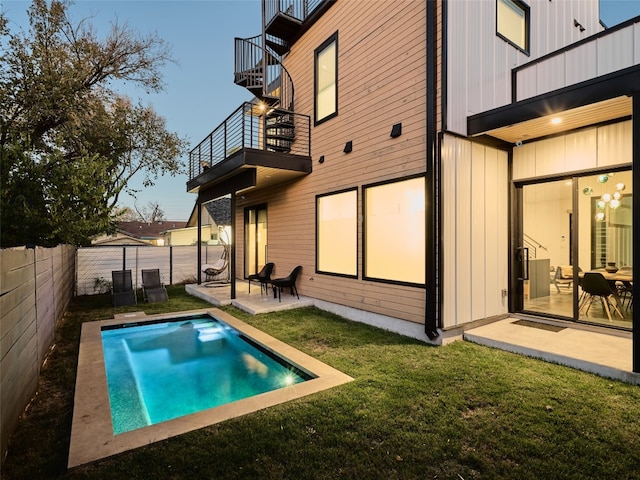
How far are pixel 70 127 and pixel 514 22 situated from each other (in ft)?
39.0

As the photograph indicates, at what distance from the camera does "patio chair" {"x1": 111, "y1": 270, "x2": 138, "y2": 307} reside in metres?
8.45

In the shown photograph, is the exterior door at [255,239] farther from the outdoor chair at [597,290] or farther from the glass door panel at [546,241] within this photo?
the outdoor chair at [597,290]

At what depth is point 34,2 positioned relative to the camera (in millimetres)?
9578

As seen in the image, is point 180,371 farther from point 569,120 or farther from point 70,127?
point 70,127

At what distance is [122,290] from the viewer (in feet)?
29.1

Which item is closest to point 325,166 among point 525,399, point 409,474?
point 525,399

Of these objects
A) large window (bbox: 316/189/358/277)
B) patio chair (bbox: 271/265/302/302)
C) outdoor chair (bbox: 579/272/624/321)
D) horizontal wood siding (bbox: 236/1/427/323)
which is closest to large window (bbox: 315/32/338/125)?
horizontal wood siding (bbox: 236/1/427/323)

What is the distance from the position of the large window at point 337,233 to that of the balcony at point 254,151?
1.21 metres

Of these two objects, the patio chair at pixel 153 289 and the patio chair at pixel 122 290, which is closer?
the patio chair at pixel 122 290

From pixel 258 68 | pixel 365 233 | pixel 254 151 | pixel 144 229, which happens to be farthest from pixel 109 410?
pixel 144 229

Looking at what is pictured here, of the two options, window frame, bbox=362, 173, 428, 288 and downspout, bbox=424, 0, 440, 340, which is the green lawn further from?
window frame, bbox=362, 173, 428, 288

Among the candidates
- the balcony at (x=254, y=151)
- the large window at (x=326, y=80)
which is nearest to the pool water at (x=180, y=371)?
the balcony at (x=254, y=151)

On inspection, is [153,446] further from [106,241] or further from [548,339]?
[106,241]

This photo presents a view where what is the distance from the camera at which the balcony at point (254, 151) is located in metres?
7.27
